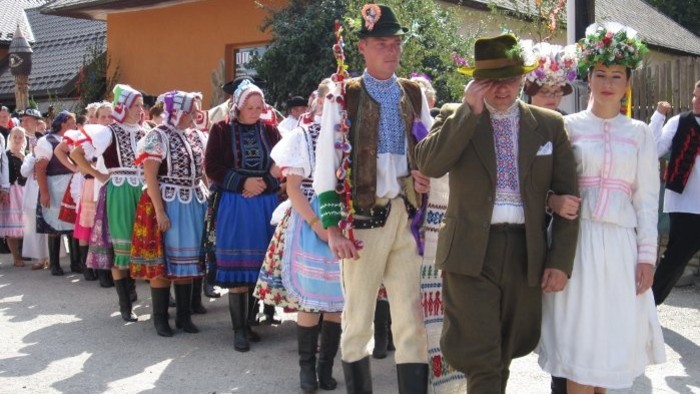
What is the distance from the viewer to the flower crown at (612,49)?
3.96 m

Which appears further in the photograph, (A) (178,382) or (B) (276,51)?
(B) (276,51)

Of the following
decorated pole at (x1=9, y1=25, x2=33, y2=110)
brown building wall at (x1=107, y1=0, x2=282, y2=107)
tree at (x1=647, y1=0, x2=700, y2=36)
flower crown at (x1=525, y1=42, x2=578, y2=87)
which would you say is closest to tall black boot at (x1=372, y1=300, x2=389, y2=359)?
flower crown at (x1=525, y1=42, x2=578, y2=87)

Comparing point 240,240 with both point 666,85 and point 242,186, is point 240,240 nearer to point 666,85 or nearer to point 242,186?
point 242,186

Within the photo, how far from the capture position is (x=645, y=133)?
13.2ft

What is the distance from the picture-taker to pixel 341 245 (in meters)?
4.09

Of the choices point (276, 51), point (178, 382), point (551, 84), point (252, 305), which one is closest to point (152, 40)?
point (276, 51)

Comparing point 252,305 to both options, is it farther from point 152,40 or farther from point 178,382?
point 152,40

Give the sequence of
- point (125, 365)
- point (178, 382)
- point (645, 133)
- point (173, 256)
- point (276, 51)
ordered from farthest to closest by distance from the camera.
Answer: point (276, 51) → point (173, 256) → point (125, 365) → point (178, 382) → point (645, 133)

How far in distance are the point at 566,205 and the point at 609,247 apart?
348 millimetres

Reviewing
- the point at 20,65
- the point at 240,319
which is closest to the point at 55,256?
the point at 240,319

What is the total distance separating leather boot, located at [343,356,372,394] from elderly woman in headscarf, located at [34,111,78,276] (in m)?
6.61

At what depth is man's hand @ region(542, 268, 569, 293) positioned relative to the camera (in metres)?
3.77

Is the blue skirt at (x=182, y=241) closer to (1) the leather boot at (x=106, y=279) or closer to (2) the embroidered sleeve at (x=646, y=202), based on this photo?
(1) the leather boot at (x=106, y=279)

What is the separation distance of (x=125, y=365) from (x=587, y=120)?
12.0ft
